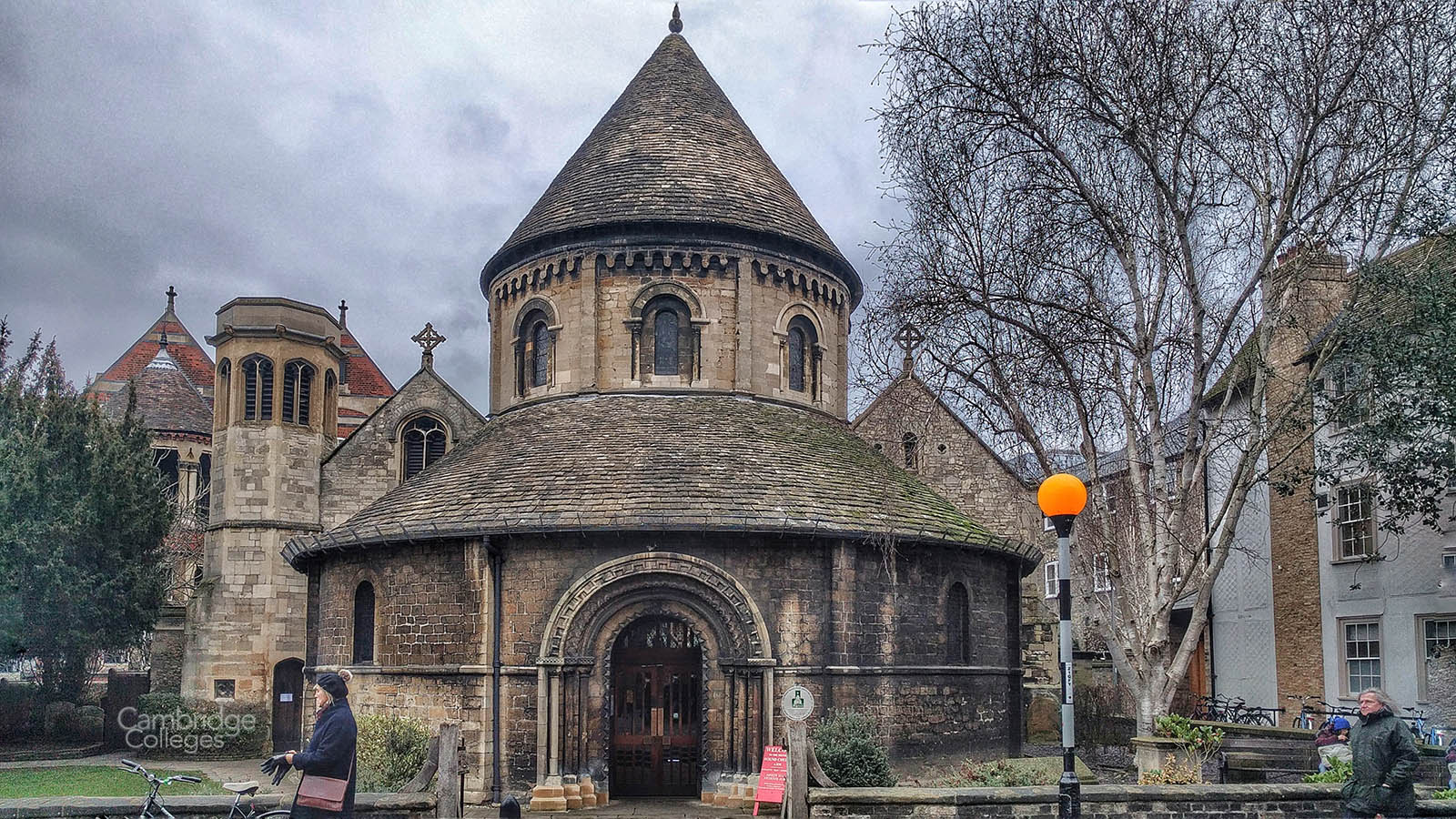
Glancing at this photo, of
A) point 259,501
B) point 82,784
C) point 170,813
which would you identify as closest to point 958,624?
point 170,813

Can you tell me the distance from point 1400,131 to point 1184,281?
3.46m

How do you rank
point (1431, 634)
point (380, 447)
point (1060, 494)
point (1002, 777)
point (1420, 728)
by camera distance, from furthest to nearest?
point (380, 447), point (1431, 634), point (1420, 728), point (1002, 777), point (1060, 494)

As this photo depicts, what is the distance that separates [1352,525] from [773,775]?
49.2 feet

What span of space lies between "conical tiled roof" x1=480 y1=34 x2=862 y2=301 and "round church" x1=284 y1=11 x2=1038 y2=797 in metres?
0.08

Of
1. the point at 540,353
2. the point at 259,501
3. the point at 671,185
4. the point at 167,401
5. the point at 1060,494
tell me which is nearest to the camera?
the point at 1060,494

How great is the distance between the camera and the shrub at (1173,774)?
53.2ft

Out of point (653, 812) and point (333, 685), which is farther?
point (653, 812)

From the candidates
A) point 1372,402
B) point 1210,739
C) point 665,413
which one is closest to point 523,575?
point 665,413

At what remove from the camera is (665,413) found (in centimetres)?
2302

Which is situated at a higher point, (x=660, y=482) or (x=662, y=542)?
(x=660, y=482)

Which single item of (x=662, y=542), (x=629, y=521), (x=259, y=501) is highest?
(x=259, y=501)

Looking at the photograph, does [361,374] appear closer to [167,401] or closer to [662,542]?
[167,401]

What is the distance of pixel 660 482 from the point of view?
66.1 feet

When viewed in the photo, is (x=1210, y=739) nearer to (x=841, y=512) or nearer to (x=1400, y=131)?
(x=841, y=512)
